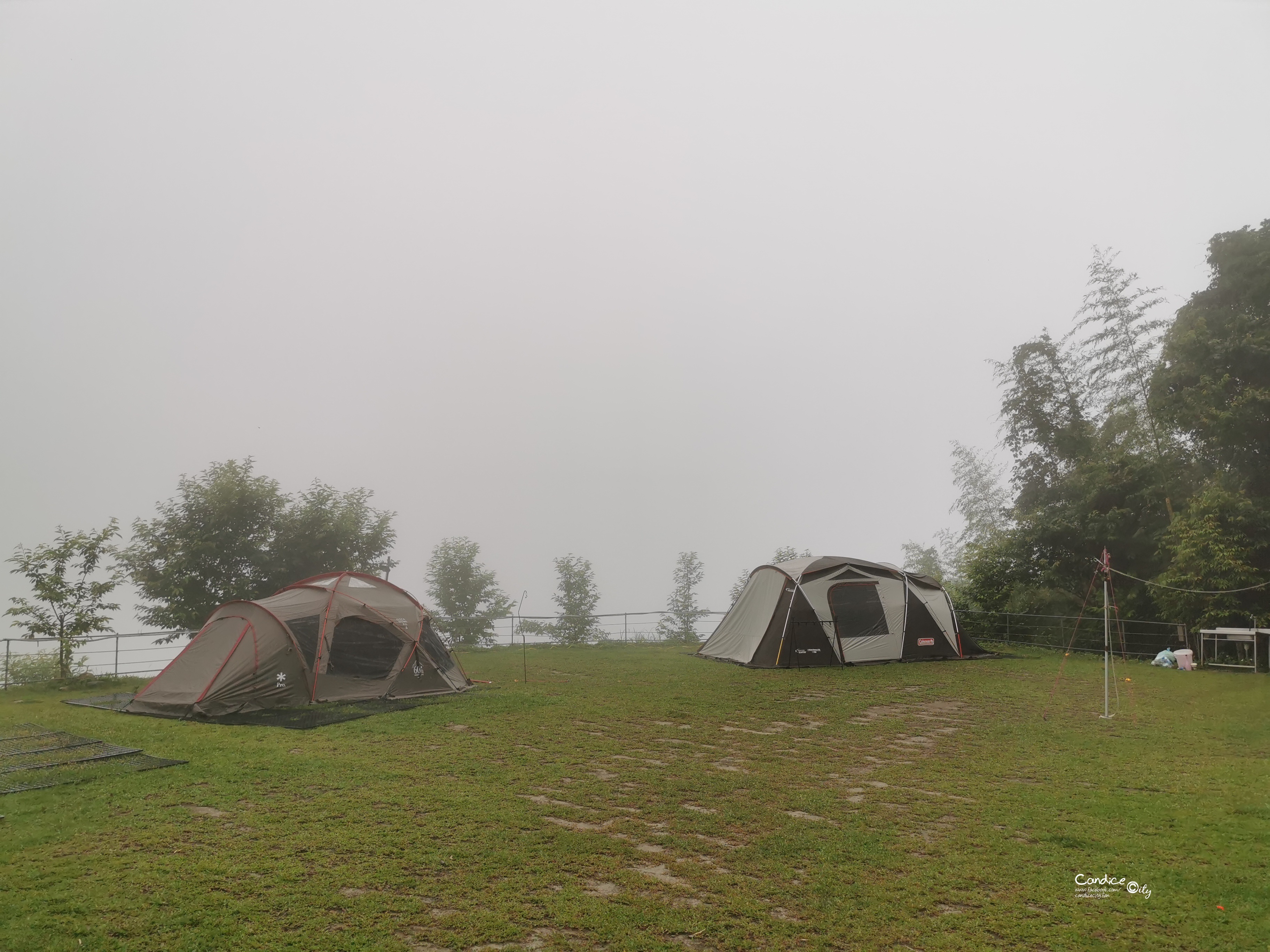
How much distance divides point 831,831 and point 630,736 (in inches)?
137

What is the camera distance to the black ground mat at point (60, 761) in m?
6.50

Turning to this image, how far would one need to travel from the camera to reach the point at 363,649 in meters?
11.0

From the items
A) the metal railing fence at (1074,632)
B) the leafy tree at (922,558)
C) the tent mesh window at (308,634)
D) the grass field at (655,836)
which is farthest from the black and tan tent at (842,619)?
the leafy tree at (922,558)

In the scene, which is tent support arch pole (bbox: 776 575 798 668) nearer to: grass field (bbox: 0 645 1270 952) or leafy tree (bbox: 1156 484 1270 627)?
grass field (bbox: 0 645 1270 952)

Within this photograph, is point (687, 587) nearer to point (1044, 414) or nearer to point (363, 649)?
point (1044, 414)

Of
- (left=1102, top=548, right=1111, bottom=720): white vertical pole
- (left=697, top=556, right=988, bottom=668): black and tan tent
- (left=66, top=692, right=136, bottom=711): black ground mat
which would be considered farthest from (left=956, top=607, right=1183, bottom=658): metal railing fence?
(left=66, top=692, right=136, bottom=711): black ground mat

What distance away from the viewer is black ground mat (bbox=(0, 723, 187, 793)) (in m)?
6.50

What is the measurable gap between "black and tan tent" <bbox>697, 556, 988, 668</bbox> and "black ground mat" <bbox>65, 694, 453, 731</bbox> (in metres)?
6.60

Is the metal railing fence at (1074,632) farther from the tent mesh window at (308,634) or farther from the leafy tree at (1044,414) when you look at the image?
the tent mesh window at (308,634)

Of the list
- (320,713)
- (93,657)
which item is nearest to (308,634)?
(320,713)

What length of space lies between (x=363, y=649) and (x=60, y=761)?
4140 millimetres

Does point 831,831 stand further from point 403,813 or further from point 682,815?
point 403,813

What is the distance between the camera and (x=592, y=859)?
15.6 feet

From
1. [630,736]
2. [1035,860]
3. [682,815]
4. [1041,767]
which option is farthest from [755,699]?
[1035,860]
